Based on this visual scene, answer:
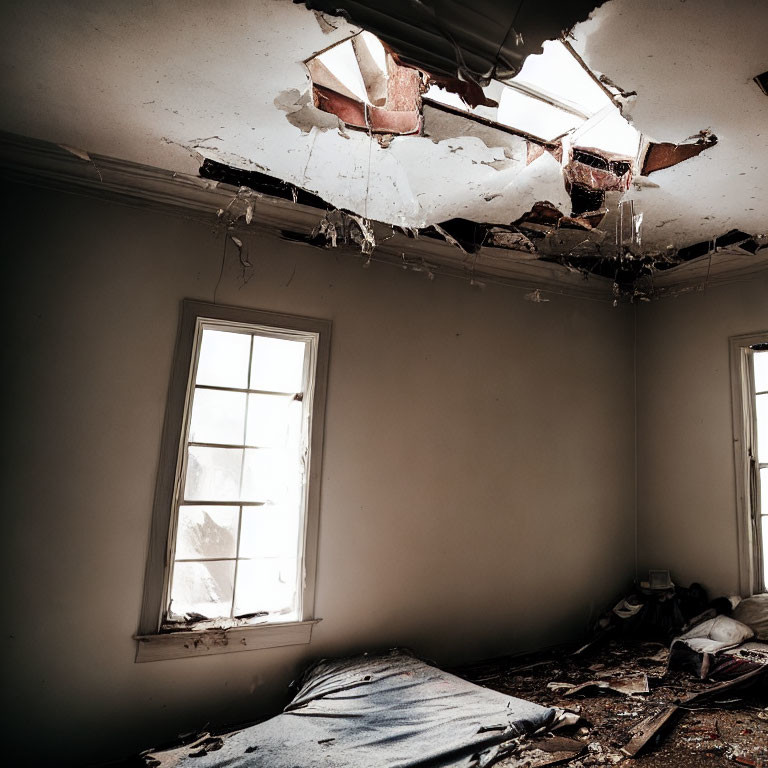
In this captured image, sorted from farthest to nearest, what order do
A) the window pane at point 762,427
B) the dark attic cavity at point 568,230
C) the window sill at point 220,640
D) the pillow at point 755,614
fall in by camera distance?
1. the window pane at point 762,427
2. the pillow at point 755,614
3. the dark attic cavity at point 568,230
4. the window sill at point 220,640

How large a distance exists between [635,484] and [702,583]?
84 cm

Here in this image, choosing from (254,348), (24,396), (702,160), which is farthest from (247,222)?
(702,160)

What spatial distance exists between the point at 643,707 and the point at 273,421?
2.47 metres

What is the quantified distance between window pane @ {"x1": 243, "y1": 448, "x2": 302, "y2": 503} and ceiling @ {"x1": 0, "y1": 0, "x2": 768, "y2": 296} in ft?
4.93

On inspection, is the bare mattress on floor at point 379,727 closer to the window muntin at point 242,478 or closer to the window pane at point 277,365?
the window muntin at point 242,478

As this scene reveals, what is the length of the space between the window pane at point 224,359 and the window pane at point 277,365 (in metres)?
0.06

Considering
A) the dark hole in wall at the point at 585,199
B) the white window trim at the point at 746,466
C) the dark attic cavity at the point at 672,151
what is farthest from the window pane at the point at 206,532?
the white window trim at the point at 746,466

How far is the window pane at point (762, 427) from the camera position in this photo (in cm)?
386

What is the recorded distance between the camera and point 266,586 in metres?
3.15

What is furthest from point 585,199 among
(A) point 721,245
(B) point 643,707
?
(B) point 643,707

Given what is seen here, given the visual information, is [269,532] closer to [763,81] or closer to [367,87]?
[367,87]

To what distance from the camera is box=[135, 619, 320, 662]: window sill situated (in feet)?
9.04

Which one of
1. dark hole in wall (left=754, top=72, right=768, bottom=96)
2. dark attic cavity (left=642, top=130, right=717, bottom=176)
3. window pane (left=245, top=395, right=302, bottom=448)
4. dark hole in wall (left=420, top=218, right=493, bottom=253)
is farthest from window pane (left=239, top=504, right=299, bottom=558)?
dark hole in wall (left=754, top=72, right=768, bottom=96)

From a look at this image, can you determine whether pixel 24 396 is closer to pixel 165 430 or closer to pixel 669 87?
pixel 165 430
